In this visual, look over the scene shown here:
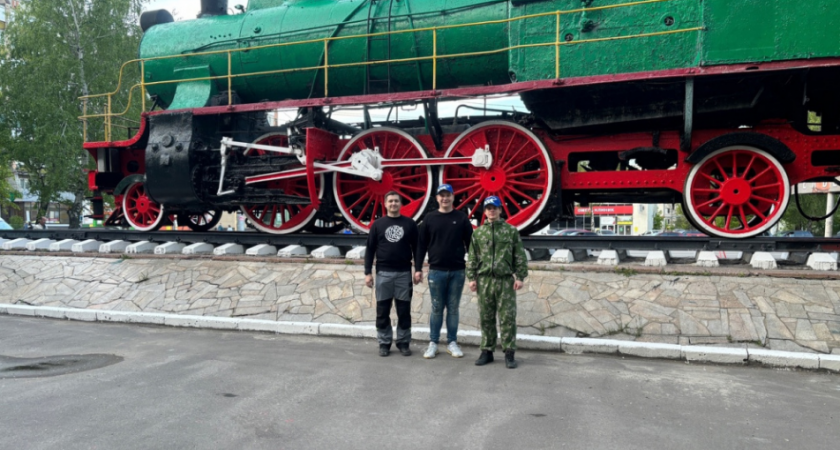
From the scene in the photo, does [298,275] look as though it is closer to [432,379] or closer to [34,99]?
[432,379]

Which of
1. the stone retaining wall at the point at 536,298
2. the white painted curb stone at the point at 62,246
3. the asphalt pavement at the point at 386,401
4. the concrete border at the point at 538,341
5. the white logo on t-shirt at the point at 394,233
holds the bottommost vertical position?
the asphalt pavement at the point at 386,401

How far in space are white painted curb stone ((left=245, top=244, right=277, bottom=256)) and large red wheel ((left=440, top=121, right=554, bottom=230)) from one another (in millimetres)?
2605

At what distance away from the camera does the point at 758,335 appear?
4.72 m

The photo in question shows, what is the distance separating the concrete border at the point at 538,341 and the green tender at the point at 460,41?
325 cm

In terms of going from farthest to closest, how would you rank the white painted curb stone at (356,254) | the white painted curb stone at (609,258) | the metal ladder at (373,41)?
the metal ladder at (373,41) < the white painted curb stone at (356,254) < the white painted curb stone at (609,258)

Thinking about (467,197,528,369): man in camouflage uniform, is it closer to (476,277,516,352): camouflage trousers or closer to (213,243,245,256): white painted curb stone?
(476,277,516,352): camouflage trousers

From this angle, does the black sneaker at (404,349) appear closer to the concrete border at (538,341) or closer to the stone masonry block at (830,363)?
the concrete border at (538,341)

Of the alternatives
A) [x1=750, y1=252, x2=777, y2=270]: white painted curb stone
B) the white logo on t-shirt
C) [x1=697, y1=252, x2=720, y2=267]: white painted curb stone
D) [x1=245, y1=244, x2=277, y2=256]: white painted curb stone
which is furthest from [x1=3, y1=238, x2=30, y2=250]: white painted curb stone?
[x1=750, y1=252, x2=777, y2=270]: white painted curb stone

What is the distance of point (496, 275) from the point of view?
456 centimetres

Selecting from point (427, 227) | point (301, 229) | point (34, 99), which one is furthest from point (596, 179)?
point (34, 99)

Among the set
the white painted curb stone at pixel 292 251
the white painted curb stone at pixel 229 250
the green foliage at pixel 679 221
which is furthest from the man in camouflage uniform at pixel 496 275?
the green foliage at pixel 679 221

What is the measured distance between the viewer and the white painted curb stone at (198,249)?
7.83 meters

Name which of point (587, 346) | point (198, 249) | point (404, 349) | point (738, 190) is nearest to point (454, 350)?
point (404, 349)

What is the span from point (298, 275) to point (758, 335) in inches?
191
